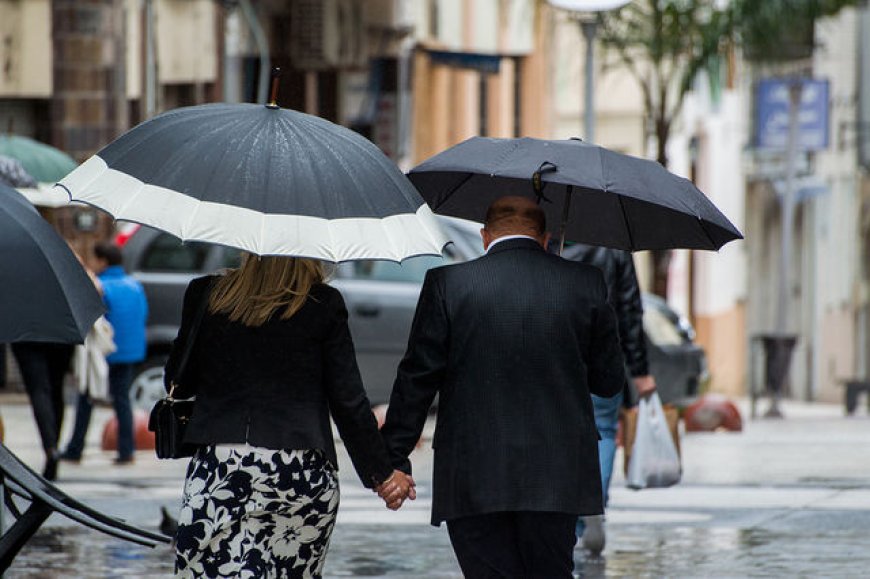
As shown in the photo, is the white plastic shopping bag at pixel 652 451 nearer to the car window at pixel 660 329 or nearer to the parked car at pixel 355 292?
the parked car at pixel 355 292

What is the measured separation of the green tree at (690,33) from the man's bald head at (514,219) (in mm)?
19253

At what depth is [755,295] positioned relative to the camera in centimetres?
4981

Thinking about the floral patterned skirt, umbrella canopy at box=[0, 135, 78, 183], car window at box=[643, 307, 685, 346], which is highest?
umbrella canopy at box=[0, 135, 78, 183]

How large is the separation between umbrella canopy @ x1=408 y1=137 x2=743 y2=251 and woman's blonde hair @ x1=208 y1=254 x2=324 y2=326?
1027mm

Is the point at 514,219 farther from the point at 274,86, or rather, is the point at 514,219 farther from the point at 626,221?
the point at 626,221

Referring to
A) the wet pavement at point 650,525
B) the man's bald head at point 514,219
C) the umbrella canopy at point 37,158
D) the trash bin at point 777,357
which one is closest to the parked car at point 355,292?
the umbrella canopy at point 37,158

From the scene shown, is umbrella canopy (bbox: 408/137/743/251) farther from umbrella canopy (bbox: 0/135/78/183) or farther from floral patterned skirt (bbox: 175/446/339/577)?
umbrella canopy (bbox: 0/135/78/183)

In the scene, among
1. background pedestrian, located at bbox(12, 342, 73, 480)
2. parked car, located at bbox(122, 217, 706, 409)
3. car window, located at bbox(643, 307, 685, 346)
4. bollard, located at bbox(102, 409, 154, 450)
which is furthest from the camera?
car window, located at bbox(643, 307, 685, 346)

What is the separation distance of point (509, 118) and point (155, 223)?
110 ft

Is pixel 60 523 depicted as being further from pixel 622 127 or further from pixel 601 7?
pixel 622 127

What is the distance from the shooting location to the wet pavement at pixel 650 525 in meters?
10.1

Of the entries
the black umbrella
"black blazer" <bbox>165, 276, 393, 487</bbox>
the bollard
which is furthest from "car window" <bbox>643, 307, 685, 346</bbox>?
"black blazer" <bbox>165, 276, 393, 487</bbox>

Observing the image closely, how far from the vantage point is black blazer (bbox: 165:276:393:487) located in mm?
6289

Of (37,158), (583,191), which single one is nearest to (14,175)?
(583,191)
